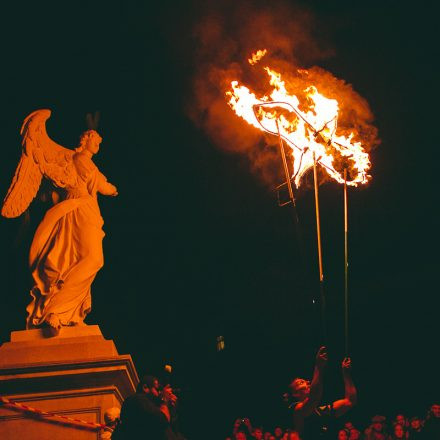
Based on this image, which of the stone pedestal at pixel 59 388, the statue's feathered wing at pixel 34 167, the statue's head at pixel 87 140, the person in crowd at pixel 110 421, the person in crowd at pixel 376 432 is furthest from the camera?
the person in crowd at pixel 376 432

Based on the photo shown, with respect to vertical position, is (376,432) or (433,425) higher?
(376,432)

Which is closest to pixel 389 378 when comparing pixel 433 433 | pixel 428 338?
pixel 428 338

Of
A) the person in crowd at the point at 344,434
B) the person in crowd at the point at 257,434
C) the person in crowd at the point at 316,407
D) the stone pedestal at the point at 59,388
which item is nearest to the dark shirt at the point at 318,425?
the person in crowd at the point at 316,407

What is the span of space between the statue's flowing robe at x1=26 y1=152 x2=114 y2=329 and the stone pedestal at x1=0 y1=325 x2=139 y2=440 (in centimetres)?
61

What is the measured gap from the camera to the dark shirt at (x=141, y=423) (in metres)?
4.96

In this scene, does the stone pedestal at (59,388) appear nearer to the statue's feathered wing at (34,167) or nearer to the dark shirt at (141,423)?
the dark shirt at (141,423)

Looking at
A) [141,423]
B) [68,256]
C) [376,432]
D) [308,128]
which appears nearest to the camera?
[141,423]

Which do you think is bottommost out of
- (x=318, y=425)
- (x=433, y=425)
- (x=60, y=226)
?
(x=318, y=425)

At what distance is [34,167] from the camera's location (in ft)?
25.6

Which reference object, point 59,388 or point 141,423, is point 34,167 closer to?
point 59,388

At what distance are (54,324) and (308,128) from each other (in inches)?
134

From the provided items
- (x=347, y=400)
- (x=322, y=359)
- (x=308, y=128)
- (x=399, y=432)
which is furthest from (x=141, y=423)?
(x=399, y=432)

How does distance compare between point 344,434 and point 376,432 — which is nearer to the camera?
point 344,434

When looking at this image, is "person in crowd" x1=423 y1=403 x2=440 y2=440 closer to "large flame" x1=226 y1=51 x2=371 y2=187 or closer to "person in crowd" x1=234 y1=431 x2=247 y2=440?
"person in crowd" x1=234 y1=431 x2=247 y2=440
